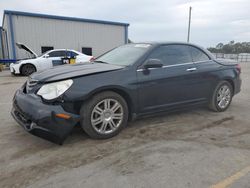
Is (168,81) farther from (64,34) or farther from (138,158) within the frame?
(64,34)

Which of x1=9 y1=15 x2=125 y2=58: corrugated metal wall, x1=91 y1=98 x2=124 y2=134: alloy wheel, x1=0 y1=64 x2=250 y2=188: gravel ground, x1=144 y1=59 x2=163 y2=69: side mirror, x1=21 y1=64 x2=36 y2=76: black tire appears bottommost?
x1=0 y1=64 x2=250 y2=188: gravel ground

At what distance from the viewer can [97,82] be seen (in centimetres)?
313

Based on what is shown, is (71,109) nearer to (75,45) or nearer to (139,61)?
(139,61)

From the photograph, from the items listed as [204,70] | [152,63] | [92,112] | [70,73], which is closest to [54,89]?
[70,73]

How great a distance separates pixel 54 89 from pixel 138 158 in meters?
1.49

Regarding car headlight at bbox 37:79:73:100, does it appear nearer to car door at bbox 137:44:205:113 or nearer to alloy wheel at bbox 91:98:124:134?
alloy wheel at bbox 91:98:124:134

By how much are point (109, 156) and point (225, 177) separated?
1413 millimetres

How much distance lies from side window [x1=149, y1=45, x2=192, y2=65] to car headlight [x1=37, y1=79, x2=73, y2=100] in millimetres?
1582

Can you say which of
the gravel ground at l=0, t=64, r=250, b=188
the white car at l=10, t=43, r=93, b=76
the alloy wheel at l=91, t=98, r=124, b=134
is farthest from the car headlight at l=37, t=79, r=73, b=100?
the white car at l=10, t=43, r=93, b=76

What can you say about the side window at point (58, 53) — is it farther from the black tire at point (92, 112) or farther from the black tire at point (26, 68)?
the black tire at point (92, 112)

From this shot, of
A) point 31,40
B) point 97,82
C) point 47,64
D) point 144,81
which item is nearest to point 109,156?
point 97,82

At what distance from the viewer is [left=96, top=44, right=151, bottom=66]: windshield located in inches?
147

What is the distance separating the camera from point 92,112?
3.15 meters

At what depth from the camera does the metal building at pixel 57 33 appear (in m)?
16.0
